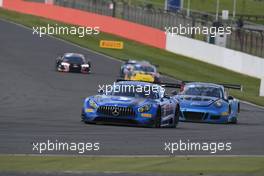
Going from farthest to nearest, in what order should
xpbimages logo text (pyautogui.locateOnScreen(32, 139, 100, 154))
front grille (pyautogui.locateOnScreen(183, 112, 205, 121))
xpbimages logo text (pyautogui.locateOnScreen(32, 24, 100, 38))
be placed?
xpbimages logo text (pyautogui.locateOnScreen(32, 24, 100, 38))
front grille (pyautogui.locateOnScreen(183, 112, 205, 121))
xpbimages logo text (pyautogui.locateOnScreen(32, 139, 100, 154))

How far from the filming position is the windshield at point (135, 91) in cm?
2367

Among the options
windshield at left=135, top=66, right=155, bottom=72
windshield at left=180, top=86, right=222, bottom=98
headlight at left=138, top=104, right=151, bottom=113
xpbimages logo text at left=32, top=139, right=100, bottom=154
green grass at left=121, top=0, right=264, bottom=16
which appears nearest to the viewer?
xpbimages logo text at left=32, top=139, right=100, bottom=154

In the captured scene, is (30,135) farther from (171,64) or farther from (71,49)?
(71,49)

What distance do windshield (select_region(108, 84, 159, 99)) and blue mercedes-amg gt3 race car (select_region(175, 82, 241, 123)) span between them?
342cm

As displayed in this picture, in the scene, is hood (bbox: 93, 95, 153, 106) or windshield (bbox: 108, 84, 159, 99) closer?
hood (bbox: 93, 95, 153, 106)

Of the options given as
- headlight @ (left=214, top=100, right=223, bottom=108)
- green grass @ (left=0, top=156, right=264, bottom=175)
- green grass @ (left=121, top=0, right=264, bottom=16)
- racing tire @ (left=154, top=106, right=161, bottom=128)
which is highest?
green grass @ (left=0, top=156, right=264, bottom=175)

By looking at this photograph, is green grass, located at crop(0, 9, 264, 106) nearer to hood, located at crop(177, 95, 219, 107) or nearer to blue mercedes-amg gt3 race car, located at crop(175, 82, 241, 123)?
blue mercedes-amg gt3 race car, located at crop(175, 82, 241, 123)

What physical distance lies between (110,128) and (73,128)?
34.2 inches

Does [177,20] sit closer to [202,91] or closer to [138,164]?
[202,91]

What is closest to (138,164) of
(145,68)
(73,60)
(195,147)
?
(195,147)

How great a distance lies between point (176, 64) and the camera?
6116 centimetres

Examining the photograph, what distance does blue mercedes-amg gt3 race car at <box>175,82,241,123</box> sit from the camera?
89.3ft

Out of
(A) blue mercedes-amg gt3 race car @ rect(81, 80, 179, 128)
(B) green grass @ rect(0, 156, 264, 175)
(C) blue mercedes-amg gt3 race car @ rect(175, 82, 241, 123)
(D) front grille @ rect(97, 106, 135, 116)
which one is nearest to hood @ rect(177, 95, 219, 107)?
(C) blue mercedes-amg gt3 race car @ rect(175, 82, 241, 123)

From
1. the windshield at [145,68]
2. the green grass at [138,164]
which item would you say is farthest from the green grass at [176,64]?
the green grass at [138,164]
